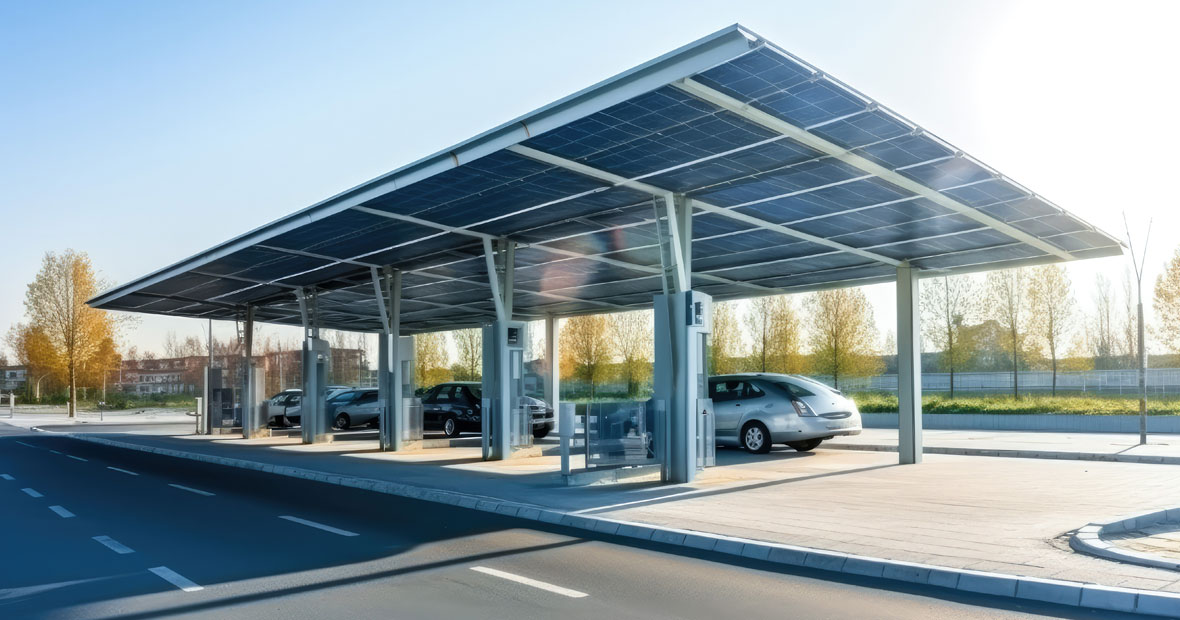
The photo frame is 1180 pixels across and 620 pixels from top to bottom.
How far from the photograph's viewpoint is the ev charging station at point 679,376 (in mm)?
13758

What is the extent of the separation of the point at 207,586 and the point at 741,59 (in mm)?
6628

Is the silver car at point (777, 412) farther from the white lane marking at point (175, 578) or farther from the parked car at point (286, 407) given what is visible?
the parked car at point (286, 407)

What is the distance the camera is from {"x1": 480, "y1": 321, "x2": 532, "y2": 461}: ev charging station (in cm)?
1884

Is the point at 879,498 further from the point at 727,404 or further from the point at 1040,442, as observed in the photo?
the point at 1040,442

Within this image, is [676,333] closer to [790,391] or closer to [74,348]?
[790,391]

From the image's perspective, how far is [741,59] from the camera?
8.87 meters

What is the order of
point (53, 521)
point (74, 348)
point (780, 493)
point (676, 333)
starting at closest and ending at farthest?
point (53, 521) → point (780, 493) → point (676, 333) → point (74, 348)

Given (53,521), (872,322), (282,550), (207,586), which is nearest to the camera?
→ (207,586)

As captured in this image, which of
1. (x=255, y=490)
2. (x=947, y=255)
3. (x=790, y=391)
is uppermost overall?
(x=947, y=255)

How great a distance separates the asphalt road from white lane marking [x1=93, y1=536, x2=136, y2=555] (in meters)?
0.02

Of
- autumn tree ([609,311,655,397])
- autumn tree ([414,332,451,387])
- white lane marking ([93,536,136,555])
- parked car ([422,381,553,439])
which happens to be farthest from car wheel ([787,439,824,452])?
autumn tree ([414,332,451,387])

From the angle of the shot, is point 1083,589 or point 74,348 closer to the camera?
point 1083,589

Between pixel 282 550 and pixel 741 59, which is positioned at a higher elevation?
pixel 741 59

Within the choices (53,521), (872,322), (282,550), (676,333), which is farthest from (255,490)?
(872,322)
